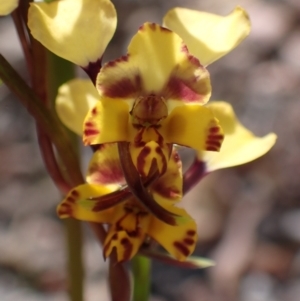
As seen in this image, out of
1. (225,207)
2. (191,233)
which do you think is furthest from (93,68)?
(225,207)

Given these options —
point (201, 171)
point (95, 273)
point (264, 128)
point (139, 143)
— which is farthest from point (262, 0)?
point (139, 143)

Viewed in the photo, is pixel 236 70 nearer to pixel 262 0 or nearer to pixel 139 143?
pixel 262 0

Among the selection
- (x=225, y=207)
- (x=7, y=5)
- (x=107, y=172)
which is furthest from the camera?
(x=225, y=207)

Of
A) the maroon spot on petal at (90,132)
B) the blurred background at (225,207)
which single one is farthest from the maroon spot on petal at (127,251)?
the blurred background at (225,207)

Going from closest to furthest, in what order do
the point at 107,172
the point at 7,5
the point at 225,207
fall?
the point at 7,5 → the point at 107,172 → the point at 225,207

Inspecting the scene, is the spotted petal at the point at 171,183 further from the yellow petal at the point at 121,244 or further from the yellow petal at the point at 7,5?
the yellow petal at the point at 7,5

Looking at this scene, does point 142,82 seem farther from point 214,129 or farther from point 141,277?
point 141,277
